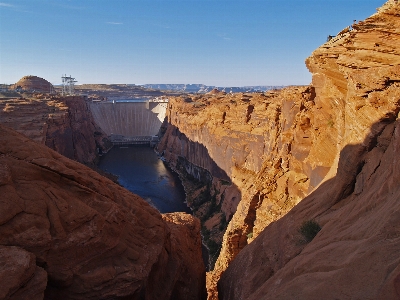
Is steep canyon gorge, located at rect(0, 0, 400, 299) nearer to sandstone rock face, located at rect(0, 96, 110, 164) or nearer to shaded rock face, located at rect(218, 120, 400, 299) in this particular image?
shaded rock face, located at rect(218, 120, 400, 299)

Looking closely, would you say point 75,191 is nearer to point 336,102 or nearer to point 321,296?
point 321,296

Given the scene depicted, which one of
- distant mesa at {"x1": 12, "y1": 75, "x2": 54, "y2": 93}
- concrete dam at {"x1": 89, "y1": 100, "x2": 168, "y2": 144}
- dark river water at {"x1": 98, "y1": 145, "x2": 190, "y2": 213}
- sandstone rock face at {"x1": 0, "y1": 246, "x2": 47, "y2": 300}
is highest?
distant mesa at {"x1": 12, "y1": 75, "x2": 54, "y2": 93}

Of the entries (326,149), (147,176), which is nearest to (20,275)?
(326,149)

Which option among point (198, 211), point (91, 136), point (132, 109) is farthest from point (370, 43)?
point (132, 109)

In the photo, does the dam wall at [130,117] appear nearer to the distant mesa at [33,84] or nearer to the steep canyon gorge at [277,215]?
the distant mesa at [33,84]

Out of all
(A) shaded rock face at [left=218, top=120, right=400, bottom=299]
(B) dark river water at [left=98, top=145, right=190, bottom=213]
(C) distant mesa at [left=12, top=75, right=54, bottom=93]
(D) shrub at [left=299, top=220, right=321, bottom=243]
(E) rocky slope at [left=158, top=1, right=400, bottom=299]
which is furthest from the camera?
(C) distant mesa at [left=12, top=75, right=54, bottom=93]

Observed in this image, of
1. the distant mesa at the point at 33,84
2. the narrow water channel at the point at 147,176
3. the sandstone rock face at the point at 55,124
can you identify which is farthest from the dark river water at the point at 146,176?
the distant mesa at the point at 33,84

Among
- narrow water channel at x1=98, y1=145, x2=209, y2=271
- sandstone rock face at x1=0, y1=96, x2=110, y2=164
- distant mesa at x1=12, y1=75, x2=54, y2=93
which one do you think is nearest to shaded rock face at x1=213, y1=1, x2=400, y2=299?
narrow water channel at x1=98, y1=145, x2=209, y2=271
